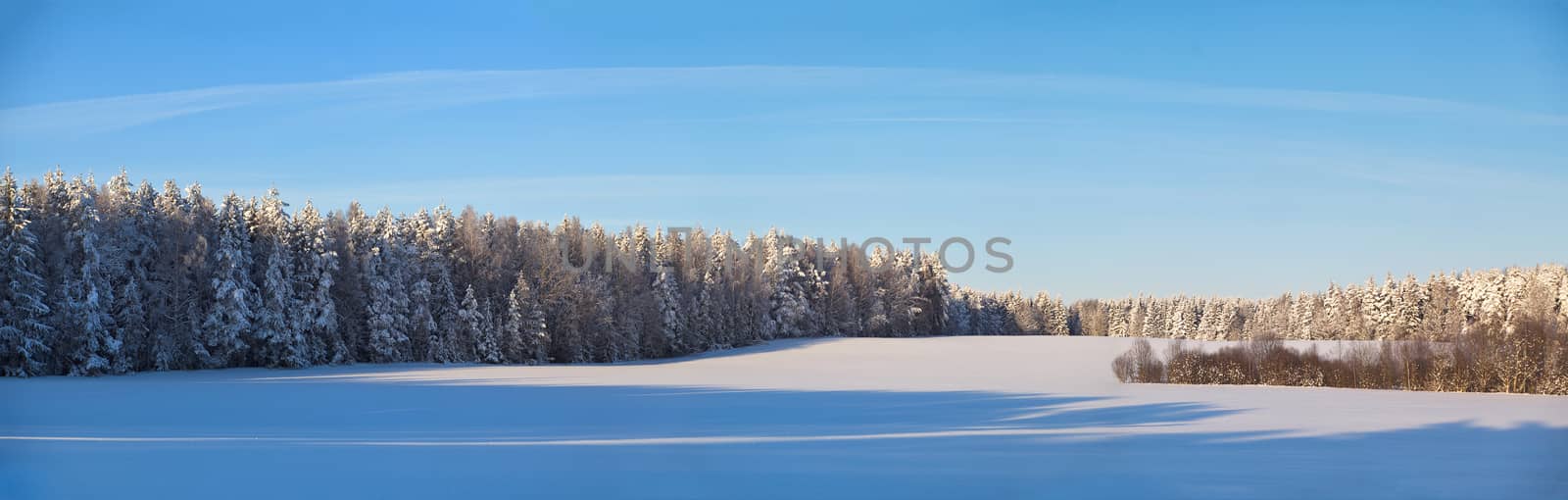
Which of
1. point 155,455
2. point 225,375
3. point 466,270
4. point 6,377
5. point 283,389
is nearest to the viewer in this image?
point 155,455

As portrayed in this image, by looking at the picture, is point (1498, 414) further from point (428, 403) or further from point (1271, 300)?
point (1271, 300)

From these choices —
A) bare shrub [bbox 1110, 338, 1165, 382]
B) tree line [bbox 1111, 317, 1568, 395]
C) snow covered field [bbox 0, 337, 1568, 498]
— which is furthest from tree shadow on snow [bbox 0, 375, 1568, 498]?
tree line [bbox 1111, 317, 1568, 395]

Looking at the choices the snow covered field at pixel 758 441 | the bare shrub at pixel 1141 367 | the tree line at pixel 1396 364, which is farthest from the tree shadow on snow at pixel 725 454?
the tree line at pixel 1396 364

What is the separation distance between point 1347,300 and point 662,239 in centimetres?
6508

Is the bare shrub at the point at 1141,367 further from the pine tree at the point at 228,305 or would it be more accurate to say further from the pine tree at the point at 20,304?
the pine tree at the point at 20,304

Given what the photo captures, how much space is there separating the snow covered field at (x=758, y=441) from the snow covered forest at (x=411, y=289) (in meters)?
6.08

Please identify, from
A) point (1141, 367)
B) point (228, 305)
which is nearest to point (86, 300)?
point (228, 305)

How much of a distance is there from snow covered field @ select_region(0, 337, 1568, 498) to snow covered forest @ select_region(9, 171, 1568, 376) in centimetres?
608

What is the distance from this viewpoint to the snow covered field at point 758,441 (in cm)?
1141

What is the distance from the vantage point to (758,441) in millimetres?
15781

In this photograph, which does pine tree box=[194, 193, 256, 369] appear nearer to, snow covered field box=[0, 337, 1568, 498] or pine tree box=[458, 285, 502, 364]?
snow covered field box=[0, 337, 1568, 498]

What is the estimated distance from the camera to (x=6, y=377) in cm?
3375

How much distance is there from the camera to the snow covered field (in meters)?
11.4

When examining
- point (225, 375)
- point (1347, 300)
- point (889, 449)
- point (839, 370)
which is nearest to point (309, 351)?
point (225, 375)
